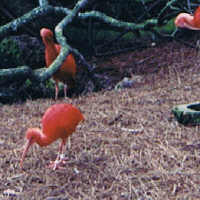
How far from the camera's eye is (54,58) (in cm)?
557

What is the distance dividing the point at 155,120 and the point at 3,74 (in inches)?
64.8

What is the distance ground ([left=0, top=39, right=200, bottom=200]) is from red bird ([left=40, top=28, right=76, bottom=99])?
0.28 meters

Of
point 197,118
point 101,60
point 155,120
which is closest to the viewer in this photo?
point 197,118

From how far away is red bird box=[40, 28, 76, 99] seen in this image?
541 centimetres

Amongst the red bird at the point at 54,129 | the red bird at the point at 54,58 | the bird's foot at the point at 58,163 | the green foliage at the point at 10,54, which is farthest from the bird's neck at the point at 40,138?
the green foliage at the point at 10,54

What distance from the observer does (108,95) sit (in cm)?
591

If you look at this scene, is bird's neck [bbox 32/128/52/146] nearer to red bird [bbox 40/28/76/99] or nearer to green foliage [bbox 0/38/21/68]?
red bird [bbox 40/28/76/99]

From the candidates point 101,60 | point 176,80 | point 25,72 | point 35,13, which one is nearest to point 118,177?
point 25,72

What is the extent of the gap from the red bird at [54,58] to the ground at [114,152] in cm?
28

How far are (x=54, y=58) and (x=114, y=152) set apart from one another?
7.62 feet

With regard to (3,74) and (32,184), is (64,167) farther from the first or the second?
(3,74)

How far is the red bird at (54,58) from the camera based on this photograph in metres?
5.41

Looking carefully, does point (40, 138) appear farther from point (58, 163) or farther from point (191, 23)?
point (191, 23)

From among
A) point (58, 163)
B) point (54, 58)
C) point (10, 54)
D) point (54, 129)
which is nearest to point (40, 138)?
point (54, 129)
